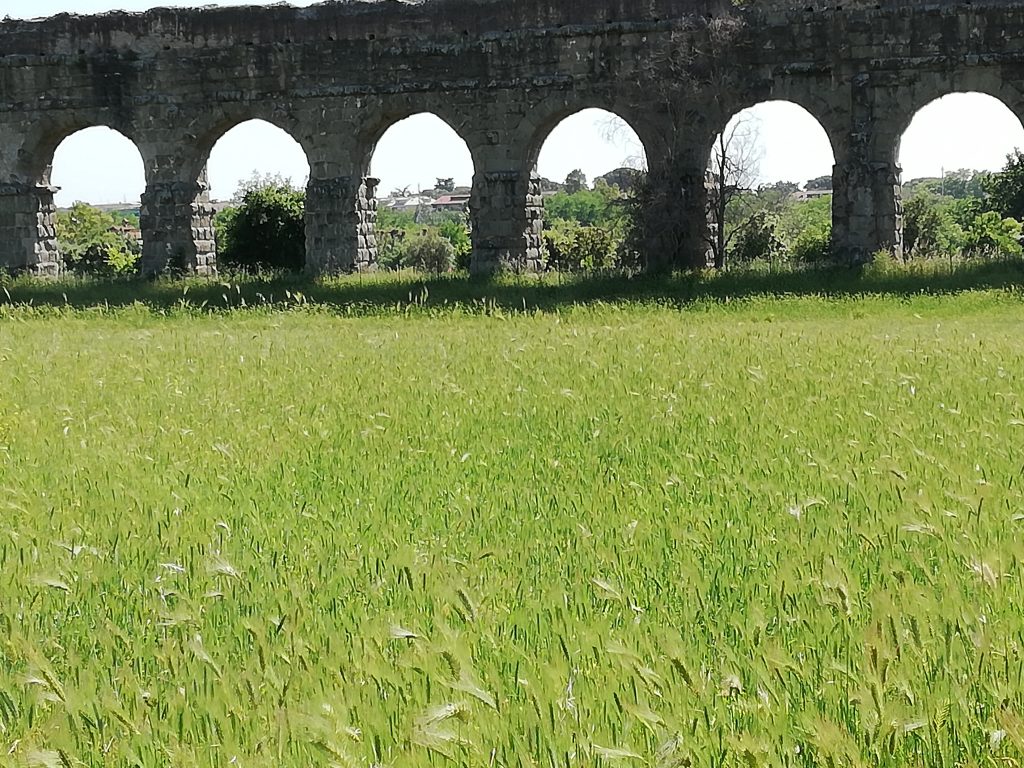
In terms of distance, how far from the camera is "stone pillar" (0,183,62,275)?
22.6 meters

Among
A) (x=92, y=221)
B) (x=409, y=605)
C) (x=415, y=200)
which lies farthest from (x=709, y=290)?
(x=415, y=200)

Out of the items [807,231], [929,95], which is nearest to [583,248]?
[807,231]

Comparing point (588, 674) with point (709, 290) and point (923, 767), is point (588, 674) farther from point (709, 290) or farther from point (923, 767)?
point (709, 290)

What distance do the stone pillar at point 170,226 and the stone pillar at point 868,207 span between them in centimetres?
1126

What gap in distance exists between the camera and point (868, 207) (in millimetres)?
19875

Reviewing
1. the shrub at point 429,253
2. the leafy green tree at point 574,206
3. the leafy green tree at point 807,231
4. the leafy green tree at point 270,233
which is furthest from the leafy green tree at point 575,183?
the leafy green tree at point 270,233

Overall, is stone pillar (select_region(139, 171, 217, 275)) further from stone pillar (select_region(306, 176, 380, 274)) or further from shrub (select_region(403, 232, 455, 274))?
shrub (select_region(403, 232, 455, 274))

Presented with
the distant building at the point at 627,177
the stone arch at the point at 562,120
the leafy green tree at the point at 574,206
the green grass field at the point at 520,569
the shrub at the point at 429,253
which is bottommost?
the green grass field at the point at 520,569

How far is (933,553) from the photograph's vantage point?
3801 millimetres

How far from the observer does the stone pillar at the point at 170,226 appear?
22125 millimetres

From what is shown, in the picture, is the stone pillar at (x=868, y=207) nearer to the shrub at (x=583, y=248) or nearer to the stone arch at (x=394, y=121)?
the stone arch at (x=394, y=121)

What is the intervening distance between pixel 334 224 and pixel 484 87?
3.57 m

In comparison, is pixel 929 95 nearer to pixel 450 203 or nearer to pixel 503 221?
pixel 503 221

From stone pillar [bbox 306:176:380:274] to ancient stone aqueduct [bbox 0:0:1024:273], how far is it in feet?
0.12
